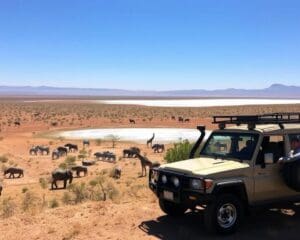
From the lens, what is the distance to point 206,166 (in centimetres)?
1005

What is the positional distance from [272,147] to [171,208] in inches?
101

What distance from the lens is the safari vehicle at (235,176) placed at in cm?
967

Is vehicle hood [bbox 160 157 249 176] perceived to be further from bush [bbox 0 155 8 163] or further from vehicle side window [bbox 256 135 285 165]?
bush [bbox 0 155 8 163]

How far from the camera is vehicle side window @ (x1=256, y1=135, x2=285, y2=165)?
10.3 metres

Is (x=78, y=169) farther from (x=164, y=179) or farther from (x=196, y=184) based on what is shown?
(x=196, y=184)

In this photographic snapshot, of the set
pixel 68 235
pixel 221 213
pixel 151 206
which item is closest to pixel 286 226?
pixel 221 213

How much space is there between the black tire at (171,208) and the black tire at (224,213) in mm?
1463

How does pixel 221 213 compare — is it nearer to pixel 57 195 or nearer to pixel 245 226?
pixel 245 226

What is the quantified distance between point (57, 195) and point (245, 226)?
9.76 m

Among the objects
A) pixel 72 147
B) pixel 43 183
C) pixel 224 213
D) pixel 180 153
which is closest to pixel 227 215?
pixel 224 213

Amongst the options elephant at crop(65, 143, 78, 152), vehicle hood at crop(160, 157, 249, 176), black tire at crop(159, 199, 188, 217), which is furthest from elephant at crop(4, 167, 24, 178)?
vehicle hood at crop(160, 157, 249, 176)

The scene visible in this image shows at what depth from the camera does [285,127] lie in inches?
422

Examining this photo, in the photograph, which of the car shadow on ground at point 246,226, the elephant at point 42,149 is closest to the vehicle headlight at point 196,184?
the car shadow on ground at point 246,226

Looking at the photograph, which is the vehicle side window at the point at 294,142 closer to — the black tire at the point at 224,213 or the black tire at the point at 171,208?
the black tire at the point at 224,213
